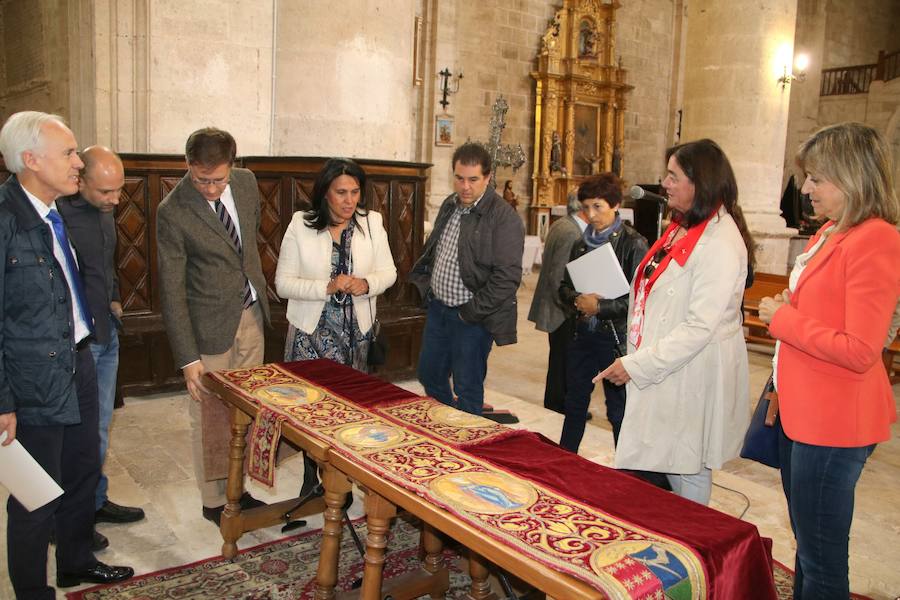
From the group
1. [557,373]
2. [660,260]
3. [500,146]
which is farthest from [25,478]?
[500,146]

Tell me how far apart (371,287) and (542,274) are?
5.54 ft

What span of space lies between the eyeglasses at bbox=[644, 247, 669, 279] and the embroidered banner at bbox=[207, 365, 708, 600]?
0.77 metres

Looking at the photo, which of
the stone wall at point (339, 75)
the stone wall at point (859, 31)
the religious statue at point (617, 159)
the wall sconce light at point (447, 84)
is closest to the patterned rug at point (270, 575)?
the stone wall at point (339, 75)

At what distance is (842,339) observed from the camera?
1.88 meters

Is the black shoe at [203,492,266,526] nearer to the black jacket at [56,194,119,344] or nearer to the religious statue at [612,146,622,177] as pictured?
the black jacket at [56,194,119,344]

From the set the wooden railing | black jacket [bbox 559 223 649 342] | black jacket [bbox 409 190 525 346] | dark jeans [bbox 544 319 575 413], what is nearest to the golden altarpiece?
the wooden railing

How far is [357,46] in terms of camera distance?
16.0ft

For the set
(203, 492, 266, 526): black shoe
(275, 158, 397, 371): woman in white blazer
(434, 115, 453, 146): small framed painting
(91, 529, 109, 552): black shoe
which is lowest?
(91, 529, 109, 552): black shoe

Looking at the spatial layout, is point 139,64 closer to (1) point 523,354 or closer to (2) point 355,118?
(2) point 355,118

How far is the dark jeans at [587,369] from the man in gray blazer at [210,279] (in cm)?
153

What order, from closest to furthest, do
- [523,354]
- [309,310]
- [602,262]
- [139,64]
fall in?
[309,310] < [602,262] < [139,64] < [523,354]

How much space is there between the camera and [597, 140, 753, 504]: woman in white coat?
2334 millimetres

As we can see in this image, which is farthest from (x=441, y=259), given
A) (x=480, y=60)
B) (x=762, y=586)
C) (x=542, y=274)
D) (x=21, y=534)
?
(x=480, y=60)

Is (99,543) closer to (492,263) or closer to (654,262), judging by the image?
(492,263)
